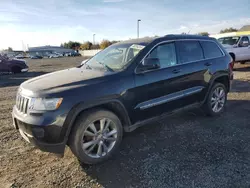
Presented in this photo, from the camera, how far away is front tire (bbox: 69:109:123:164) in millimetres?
2959

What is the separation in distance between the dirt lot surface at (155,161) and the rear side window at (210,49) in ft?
5.07

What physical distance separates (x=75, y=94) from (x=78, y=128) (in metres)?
0.48

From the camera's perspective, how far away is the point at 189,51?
4.44m

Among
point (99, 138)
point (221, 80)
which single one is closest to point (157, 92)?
point (99, 138)

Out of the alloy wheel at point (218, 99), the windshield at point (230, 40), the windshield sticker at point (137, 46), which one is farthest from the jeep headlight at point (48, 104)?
the windshield at point (230, 40)

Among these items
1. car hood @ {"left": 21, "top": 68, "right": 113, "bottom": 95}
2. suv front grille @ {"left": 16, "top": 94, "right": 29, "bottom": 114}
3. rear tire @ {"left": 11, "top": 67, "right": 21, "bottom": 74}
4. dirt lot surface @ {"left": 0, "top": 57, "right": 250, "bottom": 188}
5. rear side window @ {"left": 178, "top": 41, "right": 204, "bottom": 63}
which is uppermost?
rear side window @ {"left": 178, "top": 41, "right": 204, "bottom": 63}

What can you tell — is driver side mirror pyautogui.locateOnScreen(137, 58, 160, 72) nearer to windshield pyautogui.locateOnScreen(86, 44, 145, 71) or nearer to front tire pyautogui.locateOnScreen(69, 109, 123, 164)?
windshield pyautogui.locateOnScreen(86, 44, 145, 71)

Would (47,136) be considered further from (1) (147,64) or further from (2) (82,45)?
(2) (82,45)

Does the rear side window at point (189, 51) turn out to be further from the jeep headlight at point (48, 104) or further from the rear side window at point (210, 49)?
the jeep headlight at point (48, 104)

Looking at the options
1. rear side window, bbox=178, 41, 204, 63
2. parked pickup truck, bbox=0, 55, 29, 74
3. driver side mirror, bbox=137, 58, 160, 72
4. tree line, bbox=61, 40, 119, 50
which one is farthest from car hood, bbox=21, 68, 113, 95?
tree line, bbox=61, 40, 119, 50

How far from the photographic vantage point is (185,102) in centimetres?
426

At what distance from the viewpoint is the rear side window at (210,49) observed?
477cm

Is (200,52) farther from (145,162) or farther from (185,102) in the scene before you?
(145,162)

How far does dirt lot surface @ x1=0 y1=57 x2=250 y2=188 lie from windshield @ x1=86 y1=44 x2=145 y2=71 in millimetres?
1419
